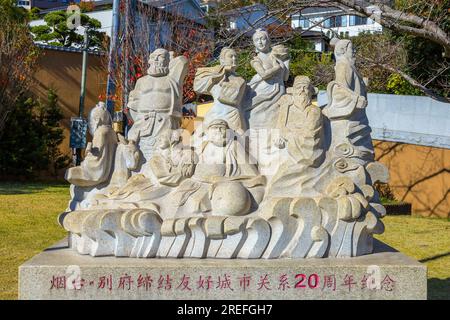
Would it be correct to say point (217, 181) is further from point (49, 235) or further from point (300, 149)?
point (49, 235)

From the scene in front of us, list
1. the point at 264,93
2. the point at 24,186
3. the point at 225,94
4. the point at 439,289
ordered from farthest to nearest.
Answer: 1. the point at 24,186
2. the point at 439,289
3. the point at 264,93
4. the point at 225,94

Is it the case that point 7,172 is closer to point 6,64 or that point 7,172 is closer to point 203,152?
point 6,64

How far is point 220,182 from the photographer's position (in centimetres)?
519

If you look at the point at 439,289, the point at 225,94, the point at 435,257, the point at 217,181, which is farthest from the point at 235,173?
the point at 435,257

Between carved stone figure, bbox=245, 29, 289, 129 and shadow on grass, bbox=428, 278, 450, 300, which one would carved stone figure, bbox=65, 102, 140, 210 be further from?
shadow on grass, bbox=428, 278, 450, 300

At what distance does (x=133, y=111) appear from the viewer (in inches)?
239

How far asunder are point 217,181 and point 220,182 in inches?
2.2

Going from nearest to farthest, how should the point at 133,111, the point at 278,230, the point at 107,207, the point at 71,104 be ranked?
the point at 278,230
the point at 107,207
the point at 133,111
the point at 71,104

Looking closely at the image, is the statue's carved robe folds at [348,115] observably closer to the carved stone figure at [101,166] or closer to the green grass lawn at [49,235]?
the carved stone figure at [101,166]

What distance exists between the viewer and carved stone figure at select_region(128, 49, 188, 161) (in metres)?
5.84

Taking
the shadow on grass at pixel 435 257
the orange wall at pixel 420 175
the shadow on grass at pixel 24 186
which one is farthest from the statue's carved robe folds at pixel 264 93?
the shadow on grass at pixel 24 186

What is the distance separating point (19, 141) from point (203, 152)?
35.0 ft

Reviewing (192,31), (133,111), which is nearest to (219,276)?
(133,111)

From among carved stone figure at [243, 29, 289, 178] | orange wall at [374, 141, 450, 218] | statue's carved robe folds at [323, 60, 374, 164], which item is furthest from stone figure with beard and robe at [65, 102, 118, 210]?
orange wall at [374, 141, 450, 218]
